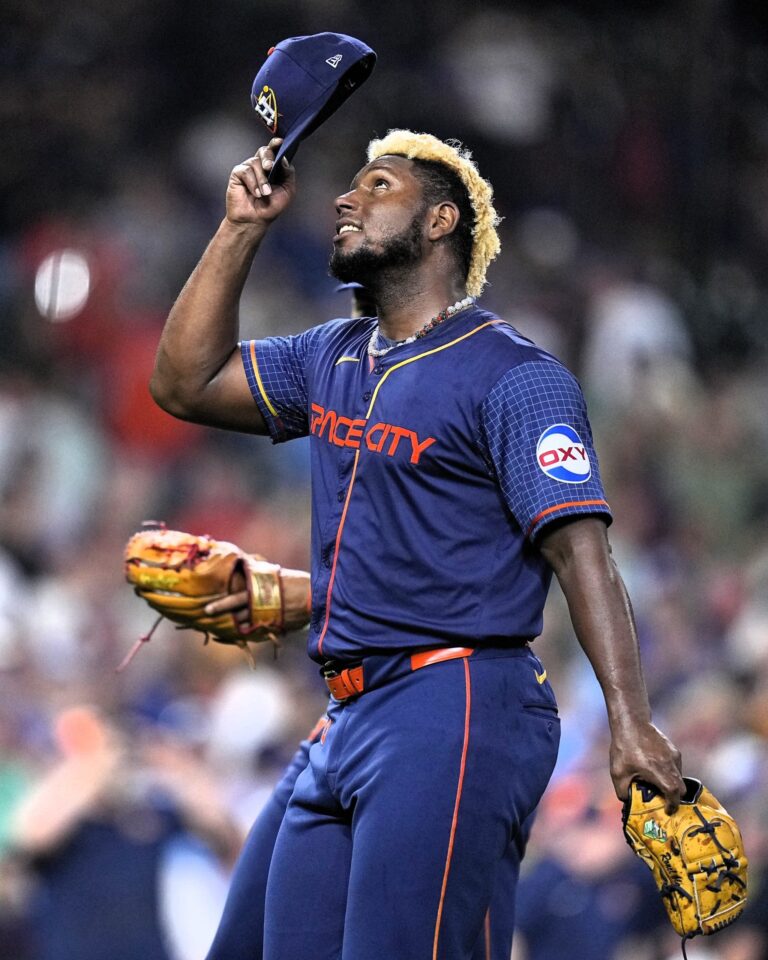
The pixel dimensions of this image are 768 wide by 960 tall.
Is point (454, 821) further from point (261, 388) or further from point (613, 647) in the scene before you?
point (261, 388)

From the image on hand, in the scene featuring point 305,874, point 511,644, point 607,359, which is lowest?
point 607,359

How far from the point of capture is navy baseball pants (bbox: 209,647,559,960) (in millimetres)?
2742

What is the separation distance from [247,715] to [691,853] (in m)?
3.35

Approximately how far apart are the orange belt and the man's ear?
898mm

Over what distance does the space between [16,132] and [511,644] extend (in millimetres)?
6235

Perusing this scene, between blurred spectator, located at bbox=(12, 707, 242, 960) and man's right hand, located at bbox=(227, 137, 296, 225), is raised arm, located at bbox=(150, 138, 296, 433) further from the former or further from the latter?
blurred spectator, located at bbox=(12, 707, 242, 960)

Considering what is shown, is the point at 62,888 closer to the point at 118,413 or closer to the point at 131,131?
the point at 118,413

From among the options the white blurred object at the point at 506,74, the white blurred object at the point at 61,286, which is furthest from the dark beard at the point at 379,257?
the white blurred object at the point at 506,74

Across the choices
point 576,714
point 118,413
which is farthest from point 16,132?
point 576,714

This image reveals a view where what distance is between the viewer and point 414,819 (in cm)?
275

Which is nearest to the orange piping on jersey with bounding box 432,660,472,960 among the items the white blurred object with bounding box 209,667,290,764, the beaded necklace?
the beaded necklace

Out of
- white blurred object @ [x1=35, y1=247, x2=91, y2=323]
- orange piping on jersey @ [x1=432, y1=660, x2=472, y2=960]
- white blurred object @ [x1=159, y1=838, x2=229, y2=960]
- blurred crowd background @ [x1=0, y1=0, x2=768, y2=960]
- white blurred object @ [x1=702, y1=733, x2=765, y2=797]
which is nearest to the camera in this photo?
orange piping on jersey @ [x1=432, y1=660, x2=472, y2=960]

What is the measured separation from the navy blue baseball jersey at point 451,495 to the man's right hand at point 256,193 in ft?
1.63

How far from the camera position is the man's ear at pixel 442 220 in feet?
10.5
